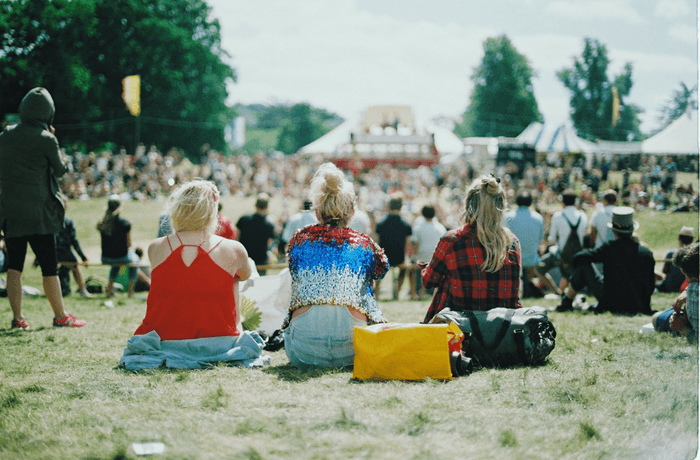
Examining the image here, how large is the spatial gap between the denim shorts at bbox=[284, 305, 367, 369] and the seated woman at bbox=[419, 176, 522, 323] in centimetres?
70

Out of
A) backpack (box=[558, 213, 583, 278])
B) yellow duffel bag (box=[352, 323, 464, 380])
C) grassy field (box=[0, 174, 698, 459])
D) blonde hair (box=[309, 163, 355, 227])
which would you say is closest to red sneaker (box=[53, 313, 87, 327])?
grassy field (box=[0, 174, 698, 459])

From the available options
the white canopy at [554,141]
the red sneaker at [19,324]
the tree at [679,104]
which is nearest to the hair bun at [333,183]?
the tree at [679,104]

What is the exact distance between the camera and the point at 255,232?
375 inches

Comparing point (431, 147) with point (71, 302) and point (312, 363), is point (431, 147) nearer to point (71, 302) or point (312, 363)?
point (71, 302)

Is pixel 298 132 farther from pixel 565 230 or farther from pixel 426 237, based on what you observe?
pixel 565 230

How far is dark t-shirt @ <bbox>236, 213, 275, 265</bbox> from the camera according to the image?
9469mm

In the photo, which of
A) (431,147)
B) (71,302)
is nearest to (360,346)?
(71,302)

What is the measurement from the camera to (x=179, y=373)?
4012 mm

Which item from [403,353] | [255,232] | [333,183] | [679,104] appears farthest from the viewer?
[255,232]

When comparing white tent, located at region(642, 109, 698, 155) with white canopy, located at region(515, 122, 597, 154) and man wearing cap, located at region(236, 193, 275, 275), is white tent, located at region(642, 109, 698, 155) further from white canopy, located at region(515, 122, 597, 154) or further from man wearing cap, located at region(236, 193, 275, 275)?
white canopy, located at region(515, 122, 597, 154)

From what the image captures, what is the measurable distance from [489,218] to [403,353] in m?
1.34

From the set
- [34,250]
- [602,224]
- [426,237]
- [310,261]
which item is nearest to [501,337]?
[310,261]

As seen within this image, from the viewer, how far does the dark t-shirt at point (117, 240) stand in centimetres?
990

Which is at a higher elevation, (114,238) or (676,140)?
(676,140)
